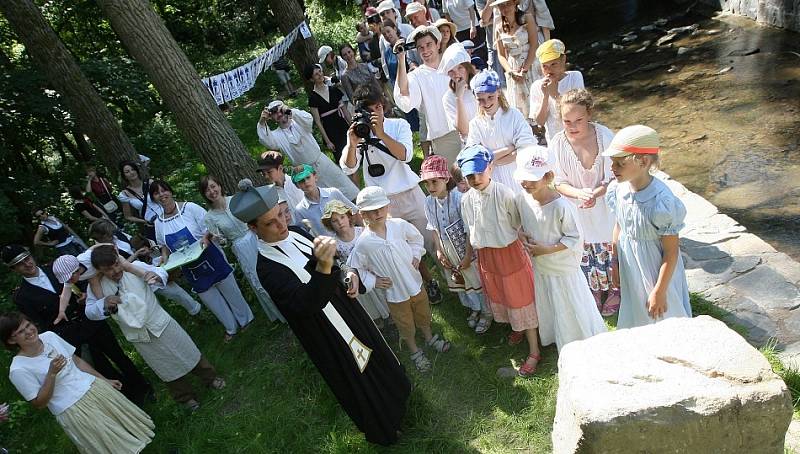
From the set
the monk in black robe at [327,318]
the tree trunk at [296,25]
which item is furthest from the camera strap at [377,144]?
the tree trunk at [296,25]

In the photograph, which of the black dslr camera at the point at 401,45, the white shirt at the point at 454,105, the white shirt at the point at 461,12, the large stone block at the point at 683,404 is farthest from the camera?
the white shirt at the point at 461,12

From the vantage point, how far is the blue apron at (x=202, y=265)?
506 cm

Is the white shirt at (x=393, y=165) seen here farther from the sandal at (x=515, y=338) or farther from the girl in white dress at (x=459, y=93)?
the sandal at (x=515, y=338)

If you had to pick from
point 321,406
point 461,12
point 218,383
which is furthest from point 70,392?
point 461,12

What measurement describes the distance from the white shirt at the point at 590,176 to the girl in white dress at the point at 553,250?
1.58 ft

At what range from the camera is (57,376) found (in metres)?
3.78

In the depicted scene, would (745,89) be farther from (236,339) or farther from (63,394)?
(63,394)

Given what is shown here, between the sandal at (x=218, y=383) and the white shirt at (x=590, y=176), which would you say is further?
the sandal at (x=218, y=383)

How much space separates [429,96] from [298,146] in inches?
61.2

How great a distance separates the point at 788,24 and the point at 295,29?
8.31m

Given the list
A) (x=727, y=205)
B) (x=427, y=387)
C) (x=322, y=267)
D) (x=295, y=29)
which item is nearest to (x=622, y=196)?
(x=322, y=267)

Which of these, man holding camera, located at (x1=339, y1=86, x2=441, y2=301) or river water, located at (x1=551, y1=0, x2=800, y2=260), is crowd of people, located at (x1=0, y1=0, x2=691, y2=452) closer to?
man holding camera, located at (x1=339, y1=86, x2=441, y2=301)

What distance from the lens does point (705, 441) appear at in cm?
204

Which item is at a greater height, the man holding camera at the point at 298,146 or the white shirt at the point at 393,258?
the man holding camera at the point at 298,146
